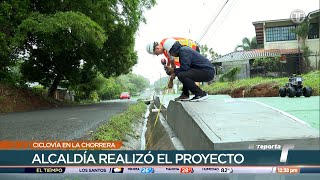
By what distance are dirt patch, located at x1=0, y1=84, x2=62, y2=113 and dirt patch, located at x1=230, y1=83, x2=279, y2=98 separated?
5737mm

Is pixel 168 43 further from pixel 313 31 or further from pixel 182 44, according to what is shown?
pixel 313 31

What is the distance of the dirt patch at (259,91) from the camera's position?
12.9 feet

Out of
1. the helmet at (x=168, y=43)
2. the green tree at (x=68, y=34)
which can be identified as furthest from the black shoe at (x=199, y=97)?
the green tree at (x=68, y=34)

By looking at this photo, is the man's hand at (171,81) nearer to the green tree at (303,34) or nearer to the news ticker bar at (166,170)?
the green tree at (303,34)

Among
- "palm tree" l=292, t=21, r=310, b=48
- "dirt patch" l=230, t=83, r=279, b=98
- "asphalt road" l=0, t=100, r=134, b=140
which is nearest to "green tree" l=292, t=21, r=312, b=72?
"palm tree" l=292, t=21, r=310, b=48

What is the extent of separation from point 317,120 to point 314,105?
1.64 feet

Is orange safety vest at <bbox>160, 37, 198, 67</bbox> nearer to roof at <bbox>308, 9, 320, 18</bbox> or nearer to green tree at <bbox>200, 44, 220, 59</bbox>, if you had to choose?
green tree at <bbox>200, 44, 220, 59</bbox>

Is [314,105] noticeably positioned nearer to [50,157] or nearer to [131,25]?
[50,157]

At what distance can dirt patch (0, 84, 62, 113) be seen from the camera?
29.1ft

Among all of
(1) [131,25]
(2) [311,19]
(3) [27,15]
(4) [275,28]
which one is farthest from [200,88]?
(1) [131,25]

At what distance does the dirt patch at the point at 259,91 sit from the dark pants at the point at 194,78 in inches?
21.6

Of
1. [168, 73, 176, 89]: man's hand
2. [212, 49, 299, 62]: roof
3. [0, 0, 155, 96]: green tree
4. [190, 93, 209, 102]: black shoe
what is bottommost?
[190, 93, 209, 102]: black shoe

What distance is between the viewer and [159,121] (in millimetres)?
5078

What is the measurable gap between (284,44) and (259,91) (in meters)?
0.91
